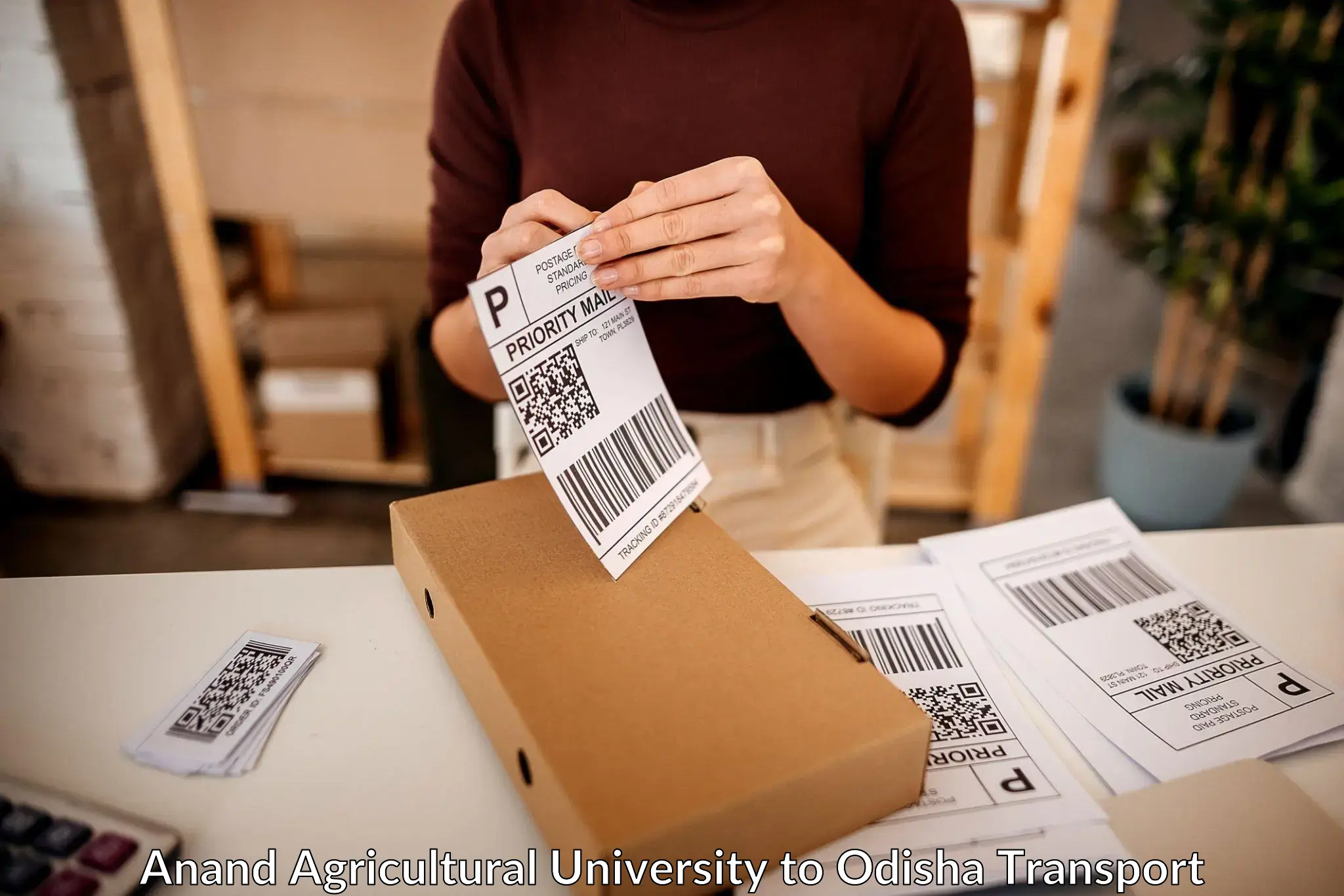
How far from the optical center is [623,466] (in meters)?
0.57

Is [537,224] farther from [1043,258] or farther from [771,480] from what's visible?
[1043,258]

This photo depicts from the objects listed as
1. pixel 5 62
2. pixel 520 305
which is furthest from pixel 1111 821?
pixel 5 62

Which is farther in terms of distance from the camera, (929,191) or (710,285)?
(929,191)

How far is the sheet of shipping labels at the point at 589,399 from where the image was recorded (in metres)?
0.49

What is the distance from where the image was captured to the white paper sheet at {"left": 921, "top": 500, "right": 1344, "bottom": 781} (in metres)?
0.54

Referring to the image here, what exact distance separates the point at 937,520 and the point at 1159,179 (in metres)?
0.85

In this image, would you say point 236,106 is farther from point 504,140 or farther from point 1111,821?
point 1111,821

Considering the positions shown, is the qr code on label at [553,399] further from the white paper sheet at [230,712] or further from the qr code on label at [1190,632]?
the qr code on label at [1190,632]

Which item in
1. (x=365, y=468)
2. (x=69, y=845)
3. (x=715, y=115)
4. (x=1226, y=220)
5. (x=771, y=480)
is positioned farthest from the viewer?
(x=365, y=468)

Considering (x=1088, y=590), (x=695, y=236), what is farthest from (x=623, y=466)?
(x=1088, y=590)

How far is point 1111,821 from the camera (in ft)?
1.60

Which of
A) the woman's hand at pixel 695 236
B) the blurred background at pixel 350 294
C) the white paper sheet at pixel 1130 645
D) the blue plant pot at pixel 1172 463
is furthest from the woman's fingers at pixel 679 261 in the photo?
the blue plant pot at pixel 1172 463

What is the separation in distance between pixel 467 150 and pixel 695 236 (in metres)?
0.37

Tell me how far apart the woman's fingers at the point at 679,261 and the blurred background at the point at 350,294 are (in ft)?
3.04
